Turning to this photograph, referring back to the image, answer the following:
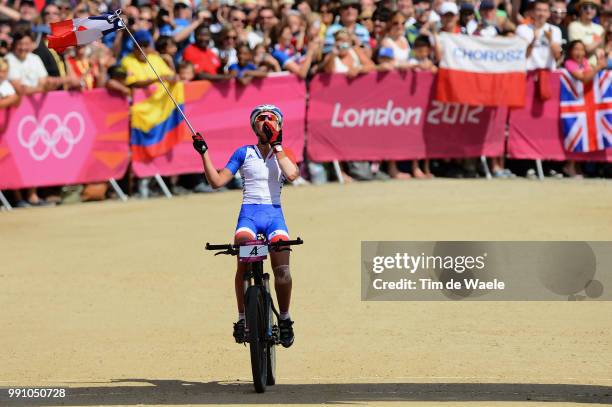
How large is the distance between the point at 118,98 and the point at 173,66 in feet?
3.21

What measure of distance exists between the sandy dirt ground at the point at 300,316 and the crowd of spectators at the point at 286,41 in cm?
171

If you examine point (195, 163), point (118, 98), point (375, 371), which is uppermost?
point (375, 371)

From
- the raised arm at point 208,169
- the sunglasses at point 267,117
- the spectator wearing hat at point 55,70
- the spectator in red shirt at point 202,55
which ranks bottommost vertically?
the spectator in red shirt at point 202,55

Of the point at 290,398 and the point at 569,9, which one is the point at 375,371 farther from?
the point at 569,9

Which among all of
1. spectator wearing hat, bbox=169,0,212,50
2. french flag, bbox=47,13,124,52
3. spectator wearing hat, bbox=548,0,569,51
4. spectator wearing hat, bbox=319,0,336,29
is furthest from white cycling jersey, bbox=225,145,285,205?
spectator wearing hat, bbox=548,0,569,51

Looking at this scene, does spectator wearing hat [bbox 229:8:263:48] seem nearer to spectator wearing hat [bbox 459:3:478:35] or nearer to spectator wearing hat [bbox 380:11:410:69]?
spectator wearing hat [bbox 380:11:410:69]

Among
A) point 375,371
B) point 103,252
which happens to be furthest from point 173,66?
point 375,371

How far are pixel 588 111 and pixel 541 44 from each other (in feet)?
3.95

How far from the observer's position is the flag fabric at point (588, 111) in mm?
21062

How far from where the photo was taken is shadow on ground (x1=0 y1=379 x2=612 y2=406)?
917 centimetres

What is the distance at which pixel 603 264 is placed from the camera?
1513 centimetres

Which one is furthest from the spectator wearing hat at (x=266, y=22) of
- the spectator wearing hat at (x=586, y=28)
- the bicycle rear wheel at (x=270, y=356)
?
the bicycle rear wheel at (x=270, y=356)

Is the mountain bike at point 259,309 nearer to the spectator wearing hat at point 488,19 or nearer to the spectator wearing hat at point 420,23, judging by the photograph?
the spectator wearing hat at point 420,23

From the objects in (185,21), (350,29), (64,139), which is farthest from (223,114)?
(350,29)
